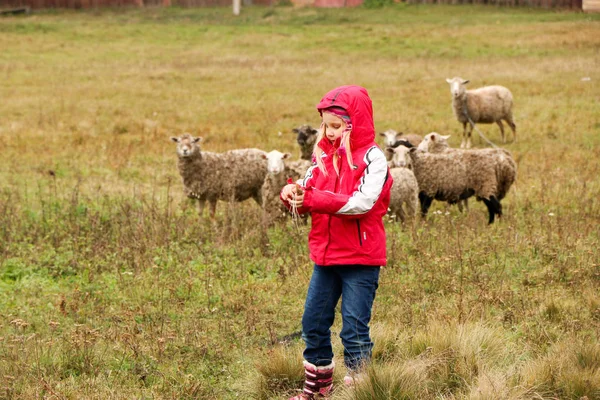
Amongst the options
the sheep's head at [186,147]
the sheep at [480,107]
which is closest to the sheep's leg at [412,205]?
the sheep's head at [186,147]

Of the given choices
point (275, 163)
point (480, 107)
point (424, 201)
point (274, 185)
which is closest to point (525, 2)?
point (480, 107)

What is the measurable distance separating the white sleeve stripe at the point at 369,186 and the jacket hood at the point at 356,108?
10cm

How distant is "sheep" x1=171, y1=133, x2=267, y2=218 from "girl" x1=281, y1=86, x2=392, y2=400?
7026mm

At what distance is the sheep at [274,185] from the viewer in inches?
420

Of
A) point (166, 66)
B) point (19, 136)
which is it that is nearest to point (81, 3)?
point (166, 66)

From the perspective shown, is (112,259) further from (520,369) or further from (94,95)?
(94,95)

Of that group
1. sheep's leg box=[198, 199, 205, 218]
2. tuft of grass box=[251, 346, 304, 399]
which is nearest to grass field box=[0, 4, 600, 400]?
tuft of grass box=[251, 346, 304, 399]

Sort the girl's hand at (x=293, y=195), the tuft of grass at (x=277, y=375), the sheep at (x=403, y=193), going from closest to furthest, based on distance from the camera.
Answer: the girl's hand at (x=293, y=195) < the tuft of grass at (x=277, y=375) < the sheep at (x=403, y=193)

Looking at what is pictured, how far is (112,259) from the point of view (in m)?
8.48

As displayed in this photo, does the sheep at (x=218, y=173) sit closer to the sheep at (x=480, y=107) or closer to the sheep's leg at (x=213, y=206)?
the sheep's leg at (x=213, y=206)

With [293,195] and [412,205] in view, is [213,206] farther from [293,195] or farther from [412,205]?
[293,195]

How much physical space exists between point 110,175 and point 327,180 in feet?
33.7

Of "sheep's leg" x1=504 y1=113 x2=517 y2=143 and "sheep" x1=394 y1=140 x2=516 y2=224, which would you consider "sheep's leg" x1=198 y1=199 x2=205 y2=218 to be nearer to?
"sheep" x1=394 y1=140 x2=516 y2=224

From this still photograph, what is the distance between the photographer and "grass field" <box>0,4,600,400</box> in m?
5.23
